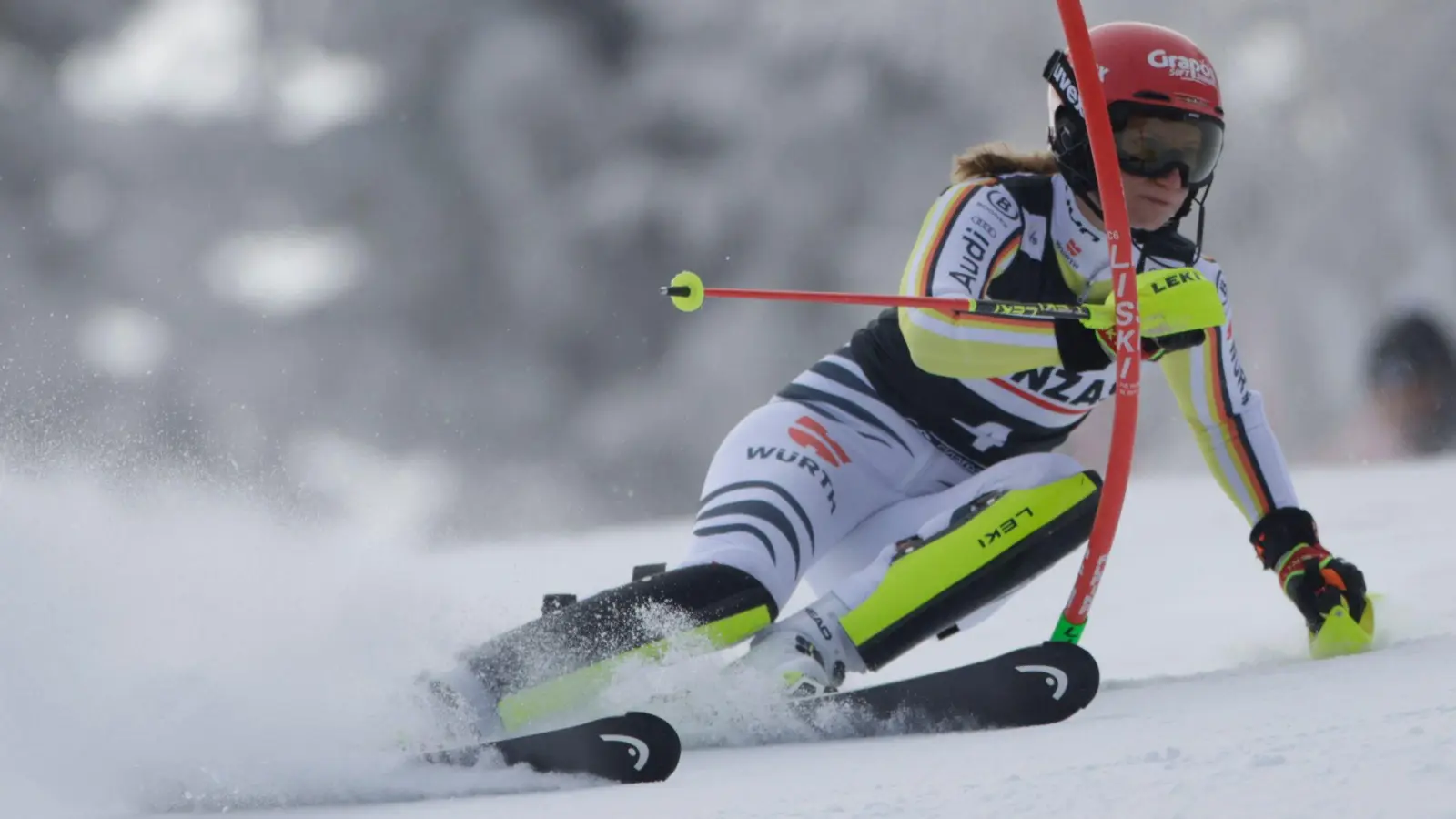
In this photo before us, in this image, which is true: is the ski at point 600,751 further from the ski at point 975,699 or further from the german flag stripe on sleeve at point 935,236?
the german flag stripe on sleeve at point 935,236

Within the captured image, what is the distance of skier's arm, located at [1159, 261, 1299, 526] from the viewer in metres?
2.65

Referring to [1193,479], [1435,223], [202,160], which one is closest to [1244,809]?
[1193,479]

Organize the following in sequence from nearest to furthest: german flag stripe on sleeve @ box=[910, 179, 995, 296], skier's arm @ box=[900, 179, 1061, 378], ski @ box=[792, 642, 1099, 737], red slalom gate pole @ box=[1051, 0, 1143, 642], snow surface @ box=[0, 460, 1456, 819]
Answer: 1. snow surface @ box=[0, 460, 1456, 819]
2. ski @ box=[792, 642, 1099, 737]
3. red slalom gate pole @ box=[1051, 0, 1143, 642]
4. skier's arm @ box=[900, 179, 1061, 378]
5. german flag stripe on sleeve @ box=[910, 179, 995, 296]

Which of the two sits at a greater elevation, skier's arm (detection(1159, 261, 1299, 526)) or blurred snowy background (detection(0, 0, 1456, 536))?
blurred snowy background (detection(0, 0, 1456, 536))

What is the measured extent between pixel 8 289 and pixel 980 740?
32.0ft

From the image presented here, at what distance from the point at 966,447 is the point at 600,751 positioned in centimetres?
120

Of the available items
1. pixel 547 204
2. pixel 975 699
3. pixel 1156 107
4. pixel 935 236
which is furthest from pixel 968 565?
pixel 547 204

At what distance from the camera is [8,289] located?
9.97 m

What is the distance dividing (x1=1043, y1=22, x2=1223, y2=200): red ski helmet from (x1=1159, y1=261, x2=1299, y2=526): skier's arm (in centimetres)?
28

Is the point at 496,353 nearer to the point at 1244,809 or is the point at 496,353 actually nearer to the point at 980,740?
the point at 980,740

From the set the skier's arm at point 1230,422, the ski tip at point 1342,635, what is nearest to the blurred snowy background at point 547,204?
the skier's arm at point 1230,422

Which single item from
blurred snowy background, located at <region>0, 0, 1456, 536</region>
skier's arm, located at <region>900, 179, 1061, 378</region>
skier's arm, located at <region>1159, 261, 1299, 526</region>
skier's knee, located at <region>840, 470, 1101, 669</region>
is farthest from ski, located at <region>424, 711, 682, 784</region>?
blurred snowy background, located at <region>0, 0, 1456, 536</region>

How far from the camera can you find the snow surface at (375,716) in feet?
4.54

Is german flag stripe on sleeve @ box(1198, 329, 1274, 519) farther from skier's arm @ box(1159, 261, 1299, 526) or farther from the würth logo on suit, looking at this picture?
the würth logo on suit
